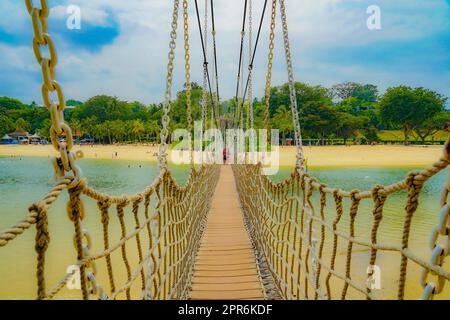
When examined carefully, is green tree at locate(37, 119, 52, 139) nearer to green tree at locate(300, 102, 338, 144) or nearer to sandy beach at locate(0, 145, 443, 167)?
sandy beach at locate(0, 145, 443, 167)

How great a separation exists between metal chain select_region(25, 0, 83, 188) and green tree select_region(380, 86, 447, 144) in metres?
34.6

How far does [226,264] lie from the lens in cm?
247

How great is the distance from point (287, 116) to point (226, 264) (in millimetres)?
31896

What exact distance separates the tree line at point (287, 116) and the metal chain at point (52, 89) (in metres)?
26.7

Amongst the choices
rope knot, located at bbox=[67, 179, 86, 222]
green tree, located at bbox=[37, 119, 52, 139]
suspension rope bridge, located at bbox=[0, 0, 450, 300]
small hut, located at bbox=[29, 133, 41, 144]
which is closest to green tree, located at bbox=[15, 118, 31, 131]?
small hut, located at bbox=[29, 133, 41, 144]

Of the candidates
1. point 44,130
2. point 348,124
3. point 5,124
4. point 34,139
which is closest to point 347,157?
point 348,124

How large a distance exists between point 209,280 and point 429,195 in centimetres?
1159

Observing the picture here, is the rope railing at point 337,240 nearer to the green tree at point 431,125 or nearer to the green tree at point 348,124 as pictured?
the green tree at point 431,125

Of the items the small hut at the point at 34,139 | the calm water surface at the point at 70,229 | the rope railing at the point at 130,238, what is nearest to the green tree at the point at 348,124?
the calm water surface at the point at 70,229

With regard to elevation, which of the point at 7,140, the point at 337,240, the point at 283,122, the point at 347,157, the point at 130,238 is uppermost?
the point at 283,122

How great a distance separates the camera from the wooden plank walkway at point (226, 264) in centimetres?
200

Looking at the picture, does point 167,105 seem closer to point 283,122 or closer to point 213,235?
point 213,235

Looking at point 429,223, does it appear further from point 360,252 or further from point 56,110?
point 56,110
